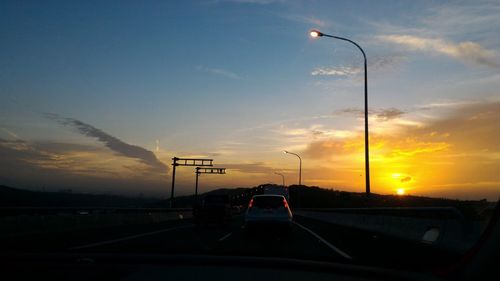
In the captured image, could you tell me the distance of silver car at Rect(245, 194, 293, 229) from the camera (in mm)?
21109

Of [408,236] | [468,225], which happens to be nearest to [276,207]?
[408,236]

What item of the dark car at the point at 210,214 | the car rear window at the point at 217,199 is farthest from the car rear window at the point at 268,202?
the car rear window at the point at 217,199

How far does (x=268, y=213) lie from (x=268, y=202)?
601 millimetres

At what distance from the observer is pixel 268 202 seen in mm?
21828

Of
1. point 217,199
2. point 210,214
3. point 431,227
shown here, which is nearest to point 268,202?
point 431,227

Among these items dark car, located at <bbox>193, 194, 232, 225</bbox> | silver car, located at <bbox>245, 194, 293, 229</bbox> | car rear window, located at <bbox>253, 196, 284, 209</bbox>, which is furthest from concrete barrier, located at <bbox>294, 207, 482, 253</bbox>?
dark car, located at <bbox>193, 194, 232, 225</bbox>

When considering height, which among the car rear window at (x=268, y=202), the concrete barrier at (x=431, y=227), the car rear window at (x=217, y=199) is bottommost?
the concrete barrier at (x=431, y=227)

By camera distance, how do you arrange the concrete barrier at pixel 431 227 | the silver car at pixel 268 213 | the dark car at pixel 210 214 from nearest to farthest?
1. the concrete barrier at pixel 431 227
2. the silver car at pixel 268 213
3. the dark car at pixel 210 214

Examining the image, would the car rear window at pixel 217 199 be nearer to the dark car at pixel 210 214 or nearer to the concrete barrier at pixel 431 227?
the dark car at pixel 210 214

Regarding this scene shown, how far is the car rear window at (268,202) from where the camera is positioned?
21667 mm

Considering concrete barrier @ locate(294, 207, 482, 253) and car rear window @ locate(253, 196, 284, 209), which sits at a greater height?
car rear window @ locate(253, 196, 284, 209)

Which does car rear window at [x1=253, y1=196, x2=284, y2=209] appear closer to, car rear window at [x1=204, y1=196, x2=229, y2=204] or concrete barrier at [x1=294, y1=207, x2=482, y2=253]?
concrete barrier at [x1=294, y1=207, x2=482, y2=253]

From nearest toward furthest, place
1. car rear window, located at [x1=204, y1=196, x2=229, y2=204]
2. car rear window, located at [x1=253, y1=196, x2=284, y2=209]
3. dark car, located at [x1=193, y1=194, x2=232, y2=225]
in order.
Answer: car rear window, located at [x1=253, y1=196, x2=284, y2=209] < dark car, located at [x1=193, y1=194, x2=232, y2=225] < car rear window, located at [x1=204, y1=196, x2=229, y2=204]

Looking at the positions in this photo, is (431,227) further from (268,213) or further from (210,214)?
(210,214)
